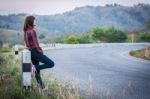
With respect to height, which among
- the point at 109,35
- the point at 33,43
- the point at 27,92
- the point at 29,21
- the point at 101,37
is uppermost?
the point at 29,21

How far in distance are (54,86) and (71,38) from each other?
46542 mm

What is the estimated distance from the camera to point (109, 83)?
10711mm

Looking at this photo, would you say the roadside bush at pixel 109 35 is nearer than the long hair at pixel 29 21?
No

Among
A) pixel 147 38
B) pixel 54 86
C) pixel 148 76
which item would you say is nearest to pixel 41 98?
pixel 54 86

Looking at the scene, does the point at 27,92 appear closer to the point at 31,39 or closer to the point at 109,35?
the point at 31,39

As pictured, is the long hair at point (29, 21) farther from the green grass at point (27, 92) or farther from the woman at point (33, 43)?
the green grass at point (27, 92)

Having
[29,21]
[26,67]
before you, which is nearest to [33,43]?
[29,21]

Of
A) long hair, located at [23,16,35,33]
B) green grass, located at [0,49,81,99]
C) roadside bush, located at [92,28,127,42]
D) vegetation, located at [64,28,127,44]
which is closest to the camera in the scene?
green grass, located at [0,49,81,99]

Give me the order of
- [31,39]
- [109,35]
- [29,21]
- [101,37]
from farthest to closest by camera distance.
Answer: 1. [101,37]
2. [109,35]
3. [31,39]
4. [29,21]

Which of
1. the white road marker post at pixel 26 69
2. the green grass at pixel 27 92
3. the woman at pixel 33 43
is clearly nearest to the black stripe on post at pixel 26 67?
the white road marker post at pixel 26 69

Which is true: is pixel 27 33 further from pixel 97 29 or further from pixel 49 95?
pixel 97 29

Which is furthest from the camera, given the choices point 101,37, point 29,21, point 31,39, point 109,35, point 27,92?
point 101,37

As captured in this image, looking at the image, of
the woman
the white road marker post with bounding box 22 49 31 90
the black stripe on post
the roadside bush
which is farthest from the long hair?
the roadside bush

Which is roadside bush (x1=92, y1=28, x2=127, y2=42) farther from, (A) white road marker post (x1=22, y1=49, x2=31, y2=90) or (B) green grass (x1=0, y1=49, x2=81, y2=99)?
(A) white road marker post (x1=22, y1=49, x2=31, y2=90)
